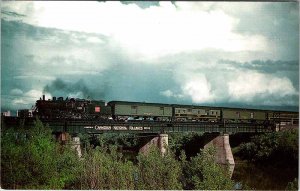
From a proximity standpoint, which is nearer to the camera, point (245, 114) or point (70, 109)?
point (70, 109)

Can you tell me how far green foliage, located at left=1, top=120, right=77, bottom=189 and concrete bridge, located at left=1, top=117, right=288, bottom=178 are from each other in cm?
19

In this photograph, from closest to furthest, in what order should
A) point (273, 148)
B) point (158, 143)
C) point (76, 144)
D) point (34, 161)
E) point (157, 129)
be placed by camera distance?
1. point (34, 161)
2. point (76, 144)
3. point (273, 148)
4. point (158, 143)
5. point (157, 129)

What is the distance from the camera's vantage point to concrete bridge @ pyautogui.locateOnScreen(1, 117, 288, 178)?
580cm

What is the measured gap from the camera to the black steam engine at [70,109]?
219 inches

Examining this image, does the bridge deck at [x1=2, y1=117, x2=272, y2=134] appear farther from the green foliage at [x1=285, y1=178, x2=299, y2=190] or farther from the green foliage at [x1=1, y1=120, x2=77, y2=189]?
the green foliage at [x1=285, y1=178, x2=299, y2=190]

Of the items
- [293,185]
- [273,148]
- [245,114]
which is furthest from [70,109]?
[293,185]

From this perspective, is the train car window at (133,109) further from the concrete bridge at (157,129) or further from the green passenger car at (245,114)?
the green passenger car at (245,114)

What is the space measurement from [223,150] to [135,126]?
161 cm

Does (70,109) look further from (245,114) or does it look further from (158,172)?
(245,114)

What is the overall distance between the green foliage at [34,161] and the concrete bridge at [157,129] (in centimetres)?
19

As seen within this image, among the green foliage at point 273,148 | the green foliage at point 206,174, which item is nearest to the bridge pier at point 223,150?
the green foliage at point 273,148

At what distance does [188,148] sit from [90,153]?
1.59 metres

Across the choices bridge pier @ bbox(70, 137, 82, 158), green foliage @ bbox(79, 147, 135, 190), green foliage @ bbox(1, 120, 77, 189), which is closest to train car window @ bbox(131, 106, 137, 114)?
bridge pier @ bbox(70, 137, 82, 158)

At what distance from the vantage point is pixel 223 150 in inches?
263
